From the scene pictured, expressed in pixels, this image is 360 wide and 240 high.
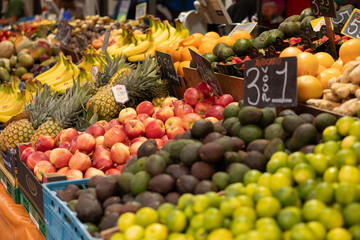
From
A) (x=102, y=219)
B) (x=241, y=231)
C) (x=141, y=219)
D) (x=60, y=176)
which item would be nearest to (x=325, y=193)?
(x=241, y=231)

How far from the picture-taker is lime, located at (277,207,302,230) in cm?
123

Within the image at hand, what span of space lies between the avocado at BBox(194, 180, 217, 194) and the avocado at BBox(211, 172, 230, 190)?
24 mm

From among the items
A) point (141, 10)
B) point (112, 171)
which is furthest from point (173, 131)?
point (141, 10)

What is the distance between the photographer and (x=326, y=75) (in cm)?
218

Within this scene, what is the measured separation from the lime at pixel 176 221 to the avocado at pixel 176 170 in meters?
0.26

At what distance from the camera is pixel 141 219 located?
4.51 ft

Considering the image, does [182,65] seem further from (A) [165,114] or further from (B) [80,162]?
(B) [80,162]

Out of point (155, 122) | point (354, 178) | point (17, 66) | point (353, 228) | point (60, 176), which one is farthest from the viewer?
point (17, 66)

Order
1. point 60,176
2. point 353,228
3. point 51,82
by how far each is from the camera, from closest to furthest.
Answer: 1. point 353,228
2. point 60,176
3. point 51,82

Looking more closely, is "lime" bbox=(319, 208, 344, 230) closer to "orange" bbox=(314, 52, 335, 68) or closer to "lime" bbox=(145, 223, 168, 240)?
"lime" bbox=(145, 223, 168, 240)

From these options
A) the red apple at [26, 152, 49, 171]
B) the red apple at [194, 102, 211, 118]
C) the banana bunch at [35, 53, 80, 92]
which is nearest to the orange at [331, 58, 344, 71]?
the red apple at [194, 102, 211, 118]

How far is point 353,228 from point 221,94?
4.83 ft

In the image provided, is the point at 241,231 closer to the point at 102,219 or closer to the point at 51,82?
the point at 102,219

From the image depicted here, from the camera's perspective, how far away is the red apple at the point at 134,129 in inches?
97.8
